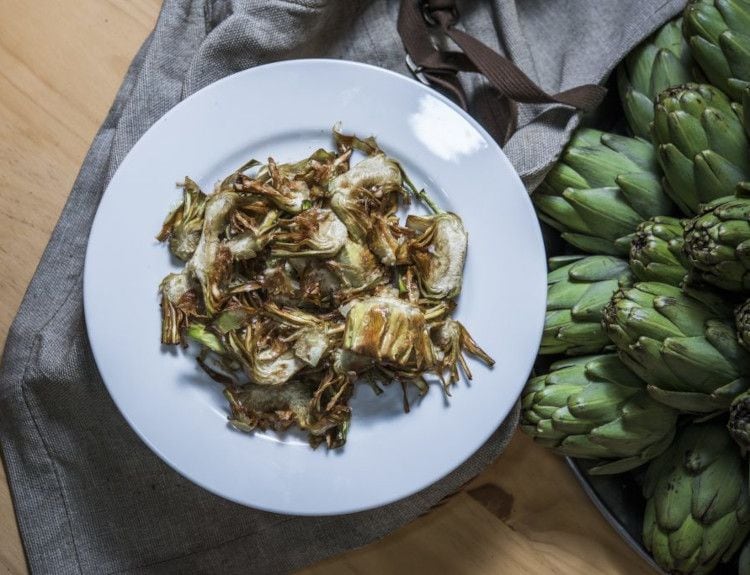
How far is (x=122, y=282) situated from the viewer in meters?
0.96

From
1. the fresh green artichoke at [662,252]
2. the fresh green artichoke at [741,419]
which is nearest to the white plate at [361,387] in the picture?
the fresh green artichoke at [662,252]

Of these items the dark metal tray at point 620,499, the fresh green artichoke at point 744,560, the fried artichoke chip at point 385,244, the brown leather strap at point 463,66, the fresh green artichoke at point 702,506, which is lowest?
the dark metal tray at point 620,499

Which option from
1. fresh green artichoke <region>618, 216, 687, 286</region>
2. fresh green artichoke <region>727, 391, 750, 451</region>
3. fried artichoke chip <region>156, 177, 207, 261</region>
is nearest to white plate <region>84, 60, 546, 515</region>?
fried artichoke chip <region>156, 177, 207, 261</region>

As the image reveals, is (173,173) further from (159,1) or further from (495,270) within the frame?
(495,270)

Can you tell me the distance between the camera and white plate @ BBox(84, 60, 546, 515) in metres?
0.96

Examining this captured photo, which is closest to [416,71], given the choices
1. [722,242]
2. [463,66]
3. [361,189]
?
[463,66]

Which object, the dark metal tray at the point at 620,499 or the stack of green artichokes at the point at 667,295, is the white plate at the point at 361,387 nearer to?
the stack of green artichokes at the point at 667,295

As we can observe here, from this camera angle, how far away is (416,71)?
107 cm

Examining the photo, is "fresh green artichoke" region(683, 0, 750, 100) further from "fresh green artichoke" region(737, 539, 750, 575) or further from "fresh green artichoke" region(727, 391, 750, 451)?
"fresh green artichoke" region(737, 539, 750, 575)

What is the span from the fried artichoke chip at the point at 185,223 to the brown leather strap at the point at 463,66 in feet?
0.99

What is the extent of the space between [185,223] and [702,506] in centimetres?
62

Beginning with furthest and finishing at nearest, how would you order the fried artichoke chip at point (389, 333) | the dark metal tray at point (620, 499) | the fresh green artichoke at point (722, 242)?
the dark metal tray at point (620, 499) < the fried artichoke chip at point (389, 333) < the fresh green artichoke at point (722, 242)

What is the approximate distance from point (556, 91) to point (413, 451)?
1.52 feet

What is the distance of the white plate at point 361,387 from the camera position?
3.14 ft
